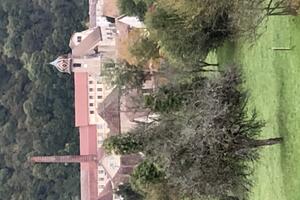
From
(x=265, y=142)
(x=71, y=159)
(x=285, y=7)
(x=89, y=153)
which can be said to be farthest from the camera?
(x=89, y=153)

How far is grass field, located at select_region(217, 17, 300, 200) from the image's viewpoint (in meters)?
20.5

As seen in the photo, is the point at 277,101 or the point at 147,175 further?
the point at 147,175

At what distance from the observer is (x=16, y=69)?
64.2m

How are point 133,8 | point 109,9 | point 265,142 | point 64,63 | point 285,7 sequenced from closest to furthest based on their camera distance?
point 285,7 → point 265,142 → point 133,8 → point 109,9 → point 64,63

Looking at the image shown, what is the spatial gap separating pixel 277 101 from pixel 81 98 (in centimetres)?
3392

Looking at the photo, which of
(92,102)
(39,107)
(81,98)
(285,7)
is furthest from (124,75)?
(39,107)

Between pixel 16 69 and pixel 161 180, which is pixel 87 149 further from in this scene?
pixel 161 180

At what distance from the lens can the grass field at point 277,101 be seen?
806 inches

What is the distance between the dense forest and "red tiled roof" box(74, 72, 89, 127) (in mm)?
4767

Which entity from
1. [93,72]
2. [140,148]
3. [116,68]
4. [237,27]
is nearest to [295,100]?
[237,27]

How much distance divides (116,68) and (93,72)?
23.4m

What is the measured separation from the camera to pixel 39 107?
60281 mm

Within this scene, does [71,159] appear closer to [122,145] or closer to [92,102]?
[92,102]

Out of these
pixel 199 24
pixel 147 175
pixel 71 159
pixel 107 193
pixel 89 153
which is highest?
pixel 199 24
